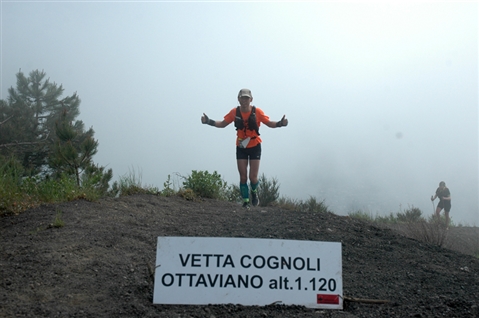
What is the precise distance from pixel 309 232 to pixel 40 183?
169 inches

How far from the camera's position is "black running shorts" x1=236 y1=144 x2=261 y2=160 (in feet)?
24.0

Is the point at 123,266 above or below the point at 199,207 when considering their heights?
below

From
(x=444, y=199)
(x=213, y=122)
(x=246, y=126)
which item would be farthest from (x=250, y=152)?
(x=444, y=199)

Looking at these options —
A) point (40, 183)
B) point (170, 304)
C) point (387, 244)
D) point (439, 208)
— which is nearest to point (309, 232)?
point (387, 244)

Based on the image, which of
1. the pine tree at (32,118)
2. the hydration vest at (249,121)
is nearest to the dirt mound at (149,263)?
the hydration vest at (249,121)

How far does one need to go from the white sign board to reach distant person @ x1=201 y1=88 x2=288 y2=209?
404cm

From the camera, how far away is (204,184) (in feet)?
29.0

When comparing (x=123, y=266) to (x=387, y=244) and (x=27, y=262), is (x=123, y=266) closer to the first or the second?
(x=27, y=262)

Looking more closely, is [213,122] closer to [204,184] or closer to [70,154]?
[204,184]

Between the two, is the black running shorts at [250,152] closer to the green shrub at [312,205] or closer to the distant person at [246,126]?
the distant person at [246,126]

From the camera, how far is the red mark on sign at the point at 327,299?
3211 mm

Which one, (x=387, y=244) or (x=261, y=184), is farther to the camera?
(x=261, y=184)

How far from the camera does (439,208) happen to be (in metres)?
13.7

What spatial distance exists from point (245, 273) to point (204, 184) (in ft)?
18.6
